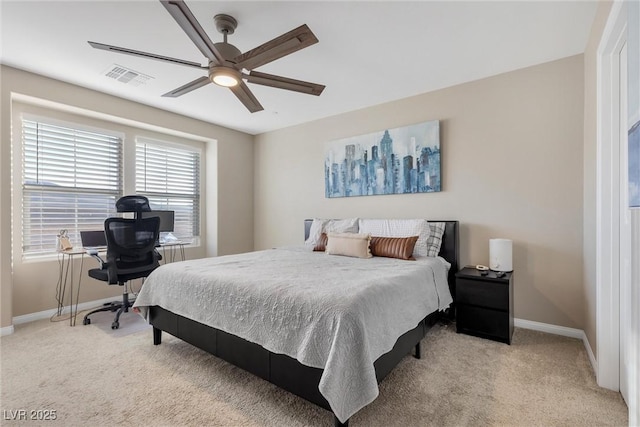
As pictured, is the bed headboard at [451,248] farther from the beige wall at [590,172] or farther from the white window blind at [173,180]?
the white window blind at [173,180]

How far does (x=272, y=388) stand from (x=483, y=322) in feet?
6.41

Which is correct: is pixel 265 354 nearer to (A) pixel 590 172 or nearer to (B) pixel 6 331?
(A) pixel 590 172

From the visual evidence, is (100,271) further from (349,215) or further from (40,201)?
(349,215)

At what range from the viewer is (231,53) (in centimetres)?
212

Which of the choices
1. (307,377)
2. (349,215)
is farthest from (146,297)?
(349,215)

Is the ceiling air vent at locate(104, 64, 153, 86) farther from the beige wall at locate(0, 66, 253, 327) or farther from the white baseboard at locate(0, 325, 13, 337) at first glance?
the white baseboard at locate(0, 325, 13, 337)

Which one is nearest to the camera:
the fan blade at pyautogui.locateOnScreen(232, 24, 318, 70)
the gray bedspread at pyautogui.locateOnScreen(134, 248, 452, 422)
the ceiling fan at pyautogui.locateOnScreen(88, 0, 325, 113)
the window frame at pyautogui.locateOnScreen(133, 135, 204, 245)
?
the gray bedspread at pyautogui.locateOnScreen(134, 248, 452, 422)

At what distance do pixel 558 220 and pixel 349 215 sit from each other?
231 centimetres

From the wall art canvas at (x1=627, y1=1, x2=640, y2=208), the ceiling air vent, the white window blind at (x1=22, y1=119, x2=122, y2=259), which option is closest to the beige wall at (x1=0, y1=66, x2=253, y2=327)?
the white window blind at (x1=22, y1=119, x2=122, y2=259)

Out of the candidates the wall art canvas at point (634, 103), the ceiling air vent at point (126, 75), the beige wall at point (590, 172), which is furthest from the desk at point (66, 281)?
the beige wall at point (590, 172)

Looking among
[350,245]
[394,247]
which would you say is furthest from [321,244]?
[394,247]

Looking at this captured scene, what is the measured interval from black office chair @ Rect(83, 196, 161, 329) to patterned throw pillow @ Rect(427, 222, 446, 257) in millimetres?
3060

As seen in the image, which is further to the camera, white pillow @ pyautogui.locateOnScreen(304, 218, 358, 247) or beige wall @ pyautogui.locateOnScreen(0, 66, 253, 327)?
white pillow @ pyautogui.locateOnScreen(304, 218, 358, 247)

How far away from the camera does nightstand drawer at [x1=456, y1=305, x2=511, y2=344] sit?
2521 mm
